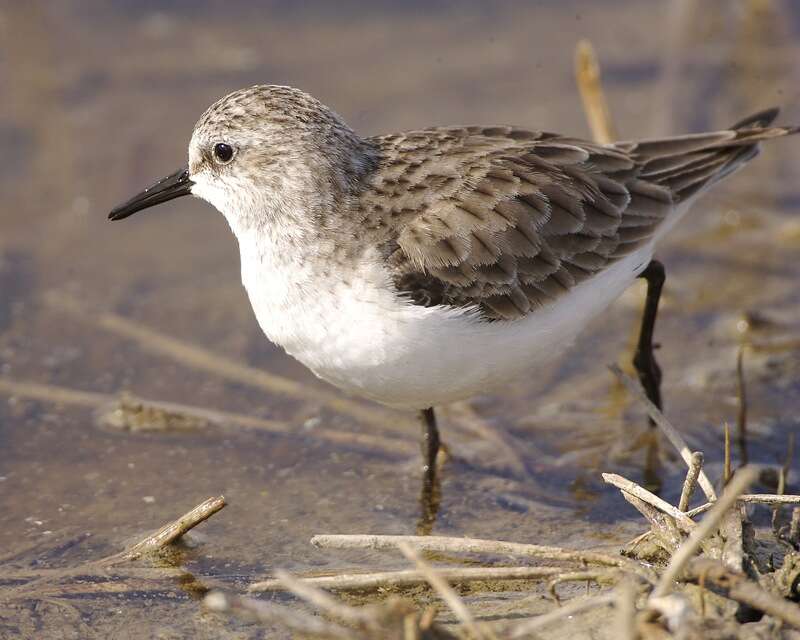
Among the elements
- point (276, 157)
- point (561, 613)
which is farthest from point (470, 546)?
point (276, 157)

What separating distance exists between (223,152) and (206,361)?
2.25 m

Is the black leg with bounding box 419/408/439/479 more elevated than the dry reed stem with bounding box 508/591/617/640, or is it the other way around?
the black leg with bounding box 419/408/439/479

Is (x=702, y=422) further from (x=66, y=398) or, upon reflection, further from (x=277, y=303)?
(x=66, y=398)

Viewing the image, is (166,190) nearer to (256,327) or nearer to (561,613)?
(256,327)

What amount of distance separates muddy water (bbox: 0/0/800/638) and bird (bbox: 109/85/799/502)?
92cm

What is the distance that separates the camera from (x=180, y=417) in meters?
7.39

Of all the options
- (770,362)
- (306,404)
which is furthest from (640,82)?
(306,404)

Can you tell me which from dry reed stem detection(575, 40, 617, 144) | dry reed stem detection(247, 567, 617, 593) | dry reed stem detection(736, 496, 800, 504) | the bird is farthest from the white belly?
dry reed stem detection(575, 40, 617, 144)

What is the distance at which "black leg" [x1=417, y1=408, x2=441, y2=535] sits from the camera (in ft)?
22.2

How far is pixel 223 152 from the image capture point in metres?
6.25

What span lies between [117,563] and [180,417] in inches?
61.4

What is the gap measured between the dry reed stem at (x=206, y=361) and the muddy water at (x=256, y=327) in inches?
0.8

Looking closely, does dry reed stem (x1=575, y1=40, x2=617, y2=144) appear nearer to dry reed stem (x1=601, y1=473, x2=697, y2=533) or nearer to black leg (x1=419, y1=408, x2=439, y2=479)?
black leg (x1=419, y1=408, x2=439, y2=479)

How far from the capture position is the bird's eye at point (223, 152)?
6.23 meters
